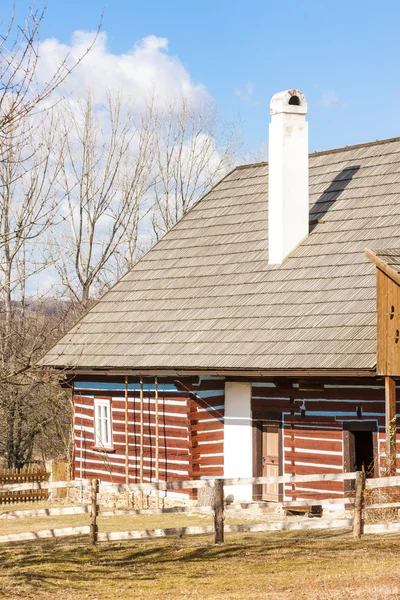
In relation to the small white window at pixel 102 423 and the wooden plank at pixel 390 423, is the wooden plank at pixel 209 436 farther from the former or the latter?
the wooden plank at pixel 390 423

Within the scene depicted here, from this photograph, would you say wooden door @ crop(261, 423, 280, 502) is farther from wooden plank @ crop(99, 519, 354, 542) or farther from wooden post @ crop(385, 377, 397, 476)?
wooden plank @ crop(99, 519, 354, 542)

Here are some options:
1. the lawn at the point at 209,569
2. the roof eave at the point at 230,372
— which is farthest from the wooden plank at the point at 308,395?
the lawn at the point at 209,569

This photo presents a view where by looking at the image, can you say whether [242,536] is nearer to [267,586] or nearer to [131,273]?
[267,586]

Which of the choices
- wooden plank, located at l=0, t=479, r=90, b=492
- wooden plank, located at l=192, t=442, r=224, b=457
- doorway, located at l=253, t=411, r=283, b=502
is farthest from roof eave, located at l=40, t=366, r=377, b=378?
wooden plank, located at l=0, t=479, r=90, b=492

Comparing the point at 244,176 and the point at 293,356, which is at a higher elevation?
the point at 244,176

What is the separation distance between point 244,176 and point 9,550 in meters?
12.9

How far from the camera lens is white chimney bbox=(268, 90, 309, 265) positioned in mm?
20000

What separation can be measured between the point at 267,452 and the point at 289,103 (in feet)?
23.7

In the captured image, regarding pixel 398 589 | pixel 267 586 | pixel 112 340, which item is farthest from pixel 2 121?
pixel 112 340

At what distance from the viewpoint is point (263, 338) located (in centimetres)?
1825

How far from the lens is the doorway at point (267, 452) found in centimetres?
1830

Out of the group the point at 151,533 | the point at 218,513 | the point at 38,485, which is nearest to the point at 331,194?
the point at 218,513

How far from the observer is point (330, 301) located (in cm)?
1806

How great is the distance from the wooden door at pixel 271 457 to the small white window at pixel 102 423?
4.11 m
